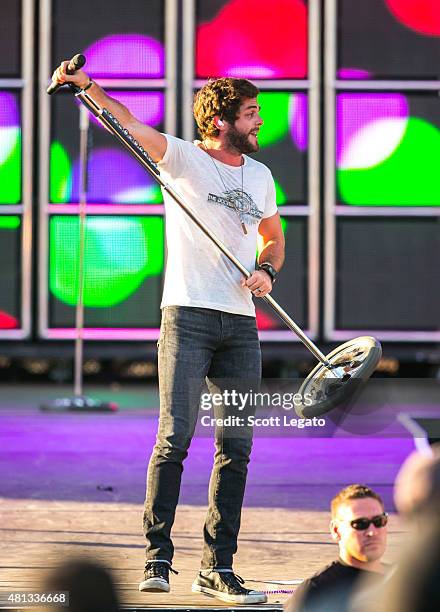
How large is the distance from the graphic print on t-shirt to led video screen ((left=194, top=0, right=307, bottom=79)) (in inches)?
402

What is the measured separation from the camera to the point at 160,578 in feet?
14.7

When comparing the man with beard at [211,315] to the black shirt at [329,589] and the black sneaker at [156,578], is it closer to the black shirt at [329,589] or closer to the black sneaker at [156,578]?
the black sneaker at [156,578]

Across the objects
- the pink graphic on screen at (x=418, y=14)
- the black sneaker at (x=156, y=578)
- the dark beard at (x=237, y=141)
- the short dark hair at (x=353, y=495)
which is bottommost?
the black sneaker at (x=156, y=578)

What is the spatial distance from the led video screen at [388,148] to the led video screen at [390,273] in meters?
0.28

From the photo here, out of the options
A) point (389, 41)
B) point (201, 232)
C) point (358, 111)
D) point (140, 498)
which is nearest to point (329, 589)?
point (201, 232)

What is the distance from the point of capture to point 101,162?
14633mm

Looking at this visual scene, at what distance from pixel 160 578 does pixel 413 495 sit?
99.7 inches

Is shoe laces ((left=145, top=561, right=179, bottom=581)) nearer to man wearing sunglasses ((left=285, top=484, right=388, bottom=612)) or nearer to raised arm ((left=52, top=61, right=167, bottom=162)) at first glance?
raised arm ((left=52, top=61, right=167, bottom=162))

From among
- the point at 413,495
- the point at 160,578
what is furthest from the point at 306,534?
the point at 413,495

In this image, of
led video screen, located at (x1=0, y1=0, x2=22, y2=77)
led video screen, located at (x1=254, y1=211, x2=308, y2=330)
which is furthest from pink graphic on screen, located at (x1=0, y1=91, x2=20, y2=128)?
led video screen, located at (x1=254, y1=211, x2=308, y2=330)

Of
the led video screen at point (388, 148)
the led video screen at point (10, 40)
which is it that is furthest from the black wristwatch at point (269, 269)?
the led video screen at point (10, 40)

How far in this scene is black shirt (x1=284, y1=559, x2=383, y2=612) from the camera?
2629mm

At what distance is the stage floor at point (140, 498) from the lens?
5.02 m

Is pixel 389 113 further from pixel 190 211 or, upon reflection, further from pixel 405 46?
pixel 190 211
